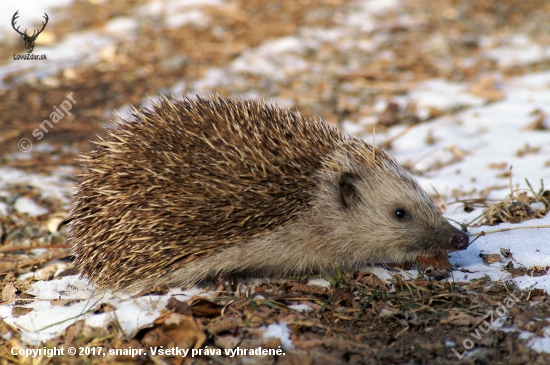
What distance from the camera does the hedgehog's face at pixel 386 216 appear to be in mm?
4887

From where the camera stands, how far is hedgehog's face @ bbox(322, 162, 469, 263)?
16.0 ft

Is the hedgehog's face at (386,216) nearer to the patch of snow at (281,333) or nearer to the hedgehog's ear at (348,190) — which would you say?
the hedgehog's ear at (348,190)

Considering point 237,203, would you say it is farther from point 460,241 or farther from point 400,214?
point 460,241

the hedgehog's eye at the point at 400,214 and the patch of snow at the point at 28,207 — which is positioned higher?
the patch of snow at the point at 28,207

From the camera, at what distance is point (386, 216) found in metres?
5.01

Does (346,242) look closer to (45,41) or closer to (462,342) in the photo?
(462,342)

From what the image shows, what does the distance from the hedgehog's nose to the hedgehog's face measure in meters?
0.14

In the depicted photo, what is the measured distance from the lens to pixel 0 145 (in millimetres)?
8273

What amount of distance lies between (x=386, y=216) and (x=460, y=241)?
64 cm

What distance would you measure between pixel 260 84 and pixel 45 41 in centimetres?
434

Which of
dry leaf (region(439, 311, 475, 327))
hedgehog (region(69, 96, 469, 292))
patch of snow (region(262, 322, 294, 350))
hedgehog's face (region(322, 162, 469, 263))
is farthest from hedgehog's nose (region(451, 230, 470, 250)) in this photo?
patch of snow (region(262, 322, 294, 350))

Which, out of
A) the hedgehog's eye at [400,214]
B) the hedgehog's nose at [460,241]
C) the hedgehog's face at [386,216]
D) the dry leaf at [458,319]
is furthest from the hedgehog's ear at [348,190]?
the dry leaf at [458,319]

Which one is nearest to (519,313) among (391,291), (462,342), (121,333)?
(462,342)

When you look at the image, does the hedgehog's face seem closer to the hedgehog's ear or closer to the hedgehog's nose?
the hedgehog's ear
